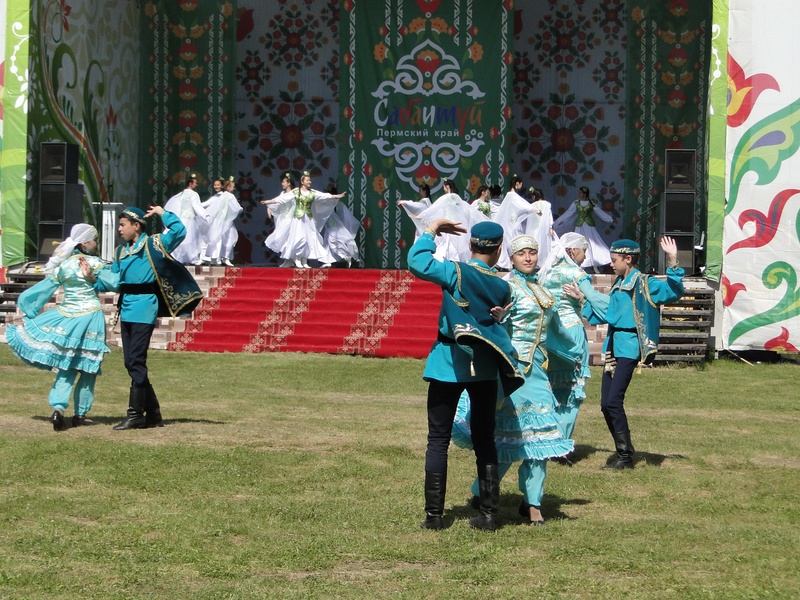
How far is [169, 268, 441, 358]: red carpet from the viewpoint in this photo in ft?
54.0

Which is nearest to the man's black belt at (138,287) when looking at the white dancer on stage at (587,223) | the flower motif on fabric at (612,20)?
the white dancer on stage at (587,223)

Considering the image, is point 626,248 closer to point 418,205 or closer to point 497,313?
point 497,313

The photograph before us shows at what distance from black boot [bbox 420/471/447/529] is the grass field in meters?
0.10

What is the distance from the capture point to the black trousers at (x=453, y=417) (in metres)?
6.36

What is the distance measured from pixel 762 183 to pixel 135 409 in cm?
1017

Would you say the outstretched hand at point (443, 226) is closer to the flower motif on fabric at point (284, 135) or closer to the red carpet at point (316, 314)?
the red carpet at point (316, 314)

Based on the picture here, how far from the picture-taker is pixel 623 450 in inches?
335

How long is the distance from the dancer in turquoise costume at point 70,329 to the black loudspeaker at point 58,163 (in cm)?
831

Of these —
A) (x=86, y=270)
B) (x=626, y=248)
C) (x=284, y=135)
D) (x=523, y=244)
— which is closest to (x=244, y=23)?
(x=284, y=135)

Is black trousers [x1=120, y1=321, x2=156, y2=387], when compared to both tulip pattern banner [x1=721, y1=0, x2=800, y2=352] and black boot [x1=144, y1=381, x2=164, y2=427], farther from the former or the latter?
tulip pattern banner [x1=721, y1=0, x2=800, y2=352]

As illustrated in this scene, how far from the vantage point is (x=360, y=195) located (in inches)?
850

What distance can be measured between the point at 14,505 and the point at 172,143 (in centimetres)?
1645

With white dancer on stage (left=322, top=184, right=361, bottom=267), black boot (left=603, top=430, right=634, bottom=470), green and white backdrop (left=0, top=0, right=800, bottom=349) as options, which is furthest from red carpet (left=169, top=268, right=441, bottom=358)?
black boot (left=603, top=430, right=634, bottom=470)

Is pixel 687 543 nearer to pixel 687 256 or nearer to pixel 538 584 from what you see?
pixel 538 584
